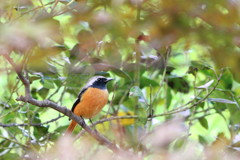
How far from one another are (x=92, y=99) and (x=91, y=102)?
0.21 ft

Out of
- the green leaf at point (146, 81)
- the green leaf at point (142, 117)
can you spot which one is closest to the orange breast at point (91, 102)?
the green leaf at point (146, 81)

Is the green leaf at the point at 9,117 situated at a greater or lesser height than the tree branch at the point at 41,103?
lesser

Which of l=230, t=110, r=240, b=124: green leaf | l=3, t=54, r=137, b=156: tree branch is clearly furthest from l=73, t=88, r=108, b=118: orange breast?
l=230, t=110, r=240, b=124: green leaf

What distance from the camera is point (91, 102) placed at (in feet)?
13.3

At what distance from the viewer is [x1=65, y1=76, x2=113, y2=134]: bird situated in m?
3.88

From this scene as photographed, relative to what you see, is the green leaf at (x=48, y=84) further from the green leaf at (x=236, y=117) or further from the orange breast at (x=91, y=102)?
the green leaf at (x=236, y=117)

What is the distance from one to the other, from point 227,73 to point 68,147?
2535 millimetres

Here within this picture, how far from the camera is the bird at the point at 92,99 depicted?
153 inches

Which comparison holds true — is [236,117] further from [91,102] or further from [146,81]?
[91,102]

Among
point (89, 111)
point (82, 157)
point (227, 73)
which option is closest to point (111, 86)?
point (89, 111)

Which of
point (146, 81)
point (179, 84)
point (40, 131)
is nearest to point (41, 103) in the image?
point (40, 131)

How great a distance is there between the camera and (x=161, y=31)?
1.04 m

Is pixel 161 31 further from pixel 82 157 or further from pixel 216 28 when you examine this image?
pixel 82 157

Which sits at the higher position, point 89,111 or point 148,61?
point 148,61
